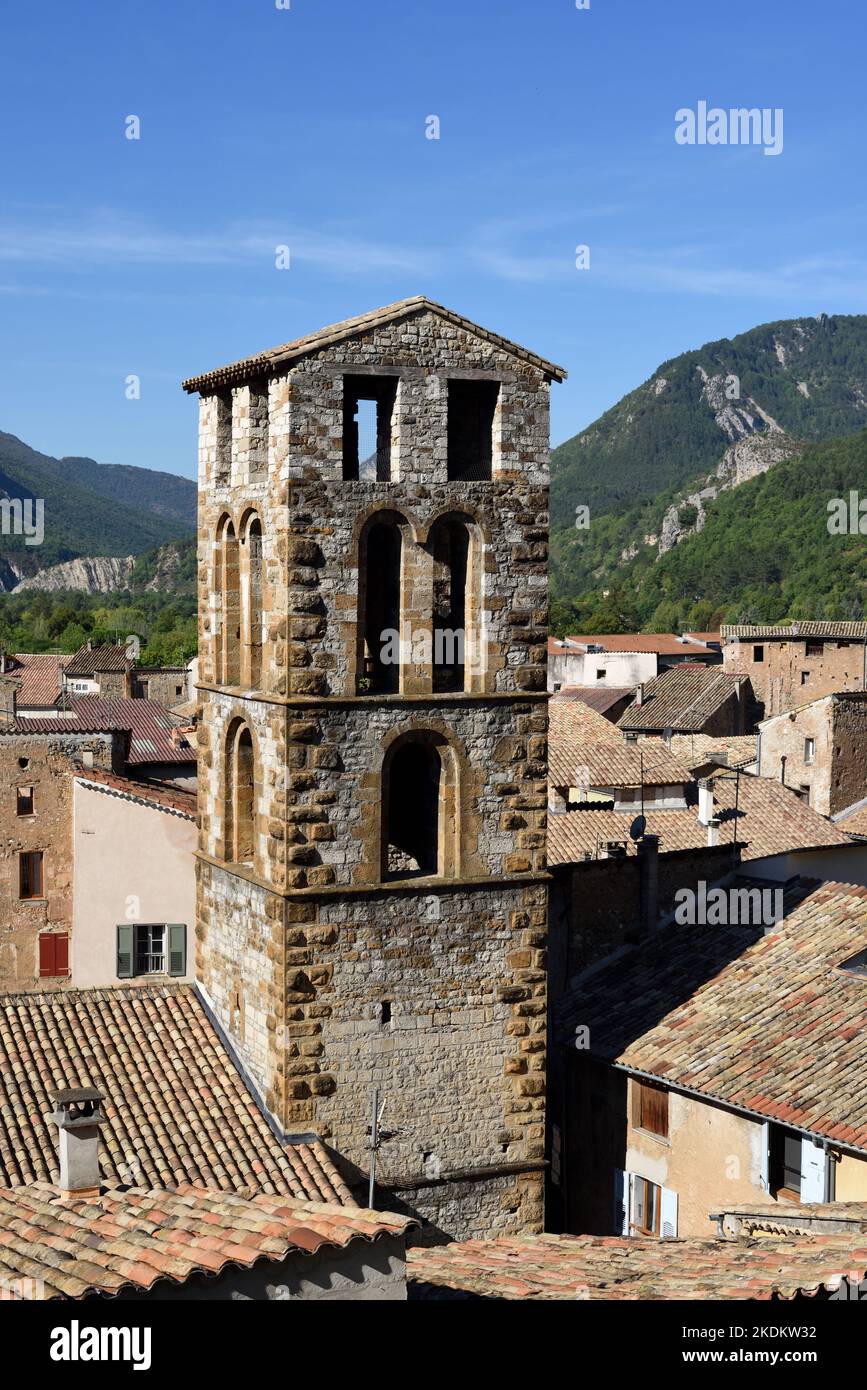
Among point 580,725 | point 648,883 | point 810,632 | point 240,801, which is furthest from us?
point 810,632

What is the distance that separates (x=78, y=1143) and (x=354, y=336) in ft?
31.6

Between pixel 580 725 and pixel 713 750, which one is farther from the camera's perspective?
pixel 713 750

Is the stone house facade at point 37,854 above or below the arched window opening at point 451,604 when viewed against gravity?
below

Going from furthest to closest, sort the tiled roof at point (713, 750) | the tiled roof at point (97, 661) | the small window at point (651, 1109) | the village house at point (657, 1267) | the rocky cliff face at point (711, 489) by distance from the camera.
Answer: the rocky cliff face at point (711, 489) → the tiled roof at point (97, 661) → the tiled roof at point (713, 750) → the small window at point (651, 1109) → the village house at point (657, 1267)

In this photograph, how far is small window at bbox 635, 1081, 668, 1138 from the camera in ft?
75.7

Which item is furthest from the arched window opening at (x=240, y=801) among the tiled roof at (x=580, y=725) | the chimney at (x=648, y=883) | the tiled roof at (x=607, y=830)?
the tiled roof at (x=580, y=725)

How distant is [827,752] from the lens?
43438 millimetres

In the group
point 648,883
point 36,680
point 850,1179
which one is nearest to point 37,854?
point 648,883

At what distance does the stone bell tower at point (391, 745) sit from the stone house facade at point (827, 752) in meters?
24.6

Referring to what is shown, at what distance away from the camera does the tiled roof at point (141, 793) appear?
24852 millimetres

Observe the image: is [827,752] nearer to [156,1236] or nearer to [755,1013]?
[755,1013]

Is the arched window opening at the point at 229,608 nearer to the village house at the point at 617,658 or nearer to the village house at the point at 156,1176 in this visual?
the village house at the point at 156,1176

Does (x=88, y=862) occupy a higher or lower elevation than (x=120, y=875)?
higher
